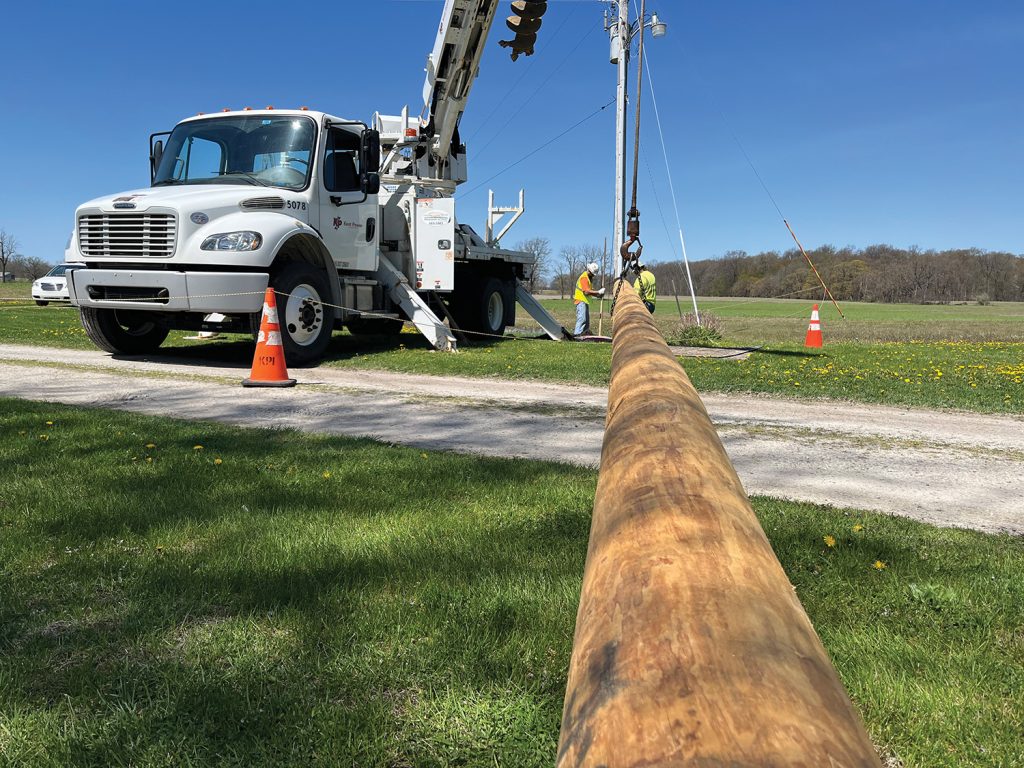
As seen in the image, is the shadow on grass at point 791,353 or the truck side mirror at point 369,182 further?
the shadow on grass at point 791,353

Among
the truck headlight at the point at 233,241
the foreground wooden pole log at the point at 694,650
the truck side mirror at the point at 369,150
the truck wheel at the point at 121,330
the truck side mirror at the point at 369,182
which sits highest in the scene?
the truck side mirror at the point at 369,150

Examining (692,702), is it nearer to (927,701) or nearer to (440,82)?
(927,701)

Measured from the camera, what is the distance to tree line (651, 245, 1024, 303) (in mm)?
60250

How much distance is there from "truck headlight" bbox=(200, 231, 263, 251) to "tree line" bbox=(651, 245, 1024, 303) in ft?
151

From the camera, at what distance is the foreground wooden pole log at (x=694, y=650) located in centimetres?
66

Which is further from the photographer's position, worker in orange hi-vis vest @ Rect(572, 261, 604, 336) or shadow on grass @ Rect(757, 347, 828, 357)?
worker in orange hi-vis vest @ Rect(572, 261, 604, 336)

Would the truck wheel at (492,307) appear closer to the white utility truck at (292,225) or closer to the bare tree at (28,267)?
the white utility truck at (292,225)

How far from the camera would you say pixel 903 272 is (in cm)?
6900

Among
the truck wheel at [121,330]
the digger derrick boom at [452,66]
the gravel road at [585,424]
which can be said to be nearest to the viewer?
the gravel road at [585,424]

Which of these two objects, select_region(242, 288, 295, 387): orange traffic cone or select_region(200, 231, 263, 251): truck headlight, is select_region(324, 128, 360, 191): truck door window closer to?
select_region(200, 231, 263, 251): truck headlight

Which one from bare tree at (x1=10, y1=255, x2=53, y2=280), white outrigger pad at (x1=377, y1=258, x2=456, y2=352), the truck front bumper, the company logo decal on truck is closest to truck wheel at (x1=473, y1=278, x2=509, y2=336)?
white outrigger pad at (x1=377, y1=258, x2=456, y2=352)

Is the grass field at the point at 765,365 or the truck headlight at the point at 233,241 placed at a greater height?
the truck headlight at the point at 233,241

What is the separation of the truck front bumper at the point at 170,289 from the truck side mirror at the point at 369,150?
2372 mm

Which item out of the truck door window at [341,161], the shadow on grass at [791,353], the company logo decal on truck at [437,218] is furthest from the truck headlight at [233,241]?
the shadow on grass at [791,353]
